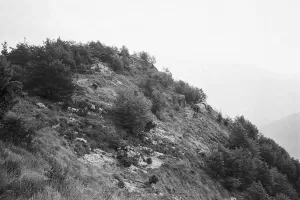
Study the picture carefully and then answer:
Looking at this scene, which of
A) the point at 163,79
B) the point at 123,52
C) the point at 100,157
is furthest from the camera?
the point at 123,52

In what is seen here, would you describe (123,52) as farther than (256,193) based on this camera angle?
Yes

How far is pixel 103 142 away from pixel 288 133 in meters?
198

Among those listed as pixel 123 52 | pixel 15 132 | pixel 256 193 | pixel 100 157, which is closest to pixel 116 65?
pixel 123 52

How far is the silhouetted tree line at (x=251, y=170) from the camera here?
1686 centimetres

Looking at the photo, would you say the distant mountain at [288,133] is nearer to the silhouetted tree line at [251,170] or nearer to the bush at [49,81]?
the silhouetted tree line at [251,170]

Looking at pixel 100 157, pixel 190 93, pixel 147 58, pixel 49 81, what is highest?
pixel 147 58

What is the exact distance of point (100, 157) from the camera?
36.8 feet

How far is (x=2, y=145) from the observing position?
19.6 ft

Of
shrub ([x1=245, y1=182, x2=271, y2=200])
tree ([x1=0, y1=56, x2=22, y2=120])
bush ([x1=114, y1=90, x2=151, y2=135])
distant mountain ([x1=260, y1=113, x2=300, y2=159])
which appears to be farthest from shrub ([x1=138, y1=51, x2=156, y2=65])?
distant mountain ([x1=260, y1=113, x2=300, y2=159])

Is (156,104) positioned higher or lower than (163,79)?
lower

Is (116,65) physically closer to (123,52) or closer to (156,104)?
(123,52)

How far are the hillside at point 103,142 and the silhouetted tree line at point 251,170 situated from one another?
0.33ft

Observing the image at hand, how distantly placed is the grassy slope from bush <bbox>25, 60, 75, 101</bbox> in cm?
90

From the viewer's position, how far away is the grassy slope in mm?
5770
